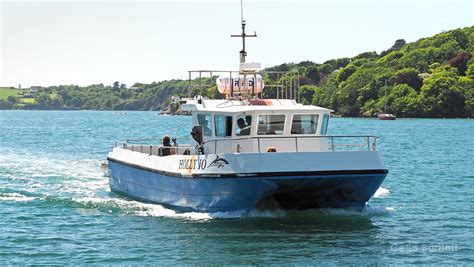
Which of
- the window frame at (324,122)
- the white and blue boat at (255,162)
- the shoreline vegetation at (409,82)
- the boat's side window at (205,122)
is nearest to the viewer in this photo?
the white and blue boat at (255,162)

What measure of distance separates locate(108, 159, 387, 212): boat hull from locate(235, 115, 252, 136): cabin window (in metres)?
1.93

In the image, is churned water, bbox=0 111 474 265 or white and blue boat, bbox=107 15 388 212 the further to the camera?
white and blue boat, bbox=107 15 388 212

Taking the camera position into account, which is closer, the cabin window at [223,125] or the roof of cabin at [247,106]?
the roof of cabin at [247,106]

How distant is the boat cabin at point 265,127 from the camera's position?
78.6 feet

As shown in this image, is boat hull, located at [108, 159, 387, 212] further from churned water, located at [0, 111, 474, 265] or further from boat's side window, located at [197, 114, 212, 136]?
boat's side window, located at [197, 114, 212, 136]

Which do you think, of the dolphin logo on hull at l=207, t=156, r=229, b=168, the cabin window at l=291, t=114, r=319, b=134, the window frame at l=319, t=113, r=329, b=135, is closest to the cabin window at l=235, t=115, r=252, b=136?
the cabin window at l=291, t=114, r=319, b=134

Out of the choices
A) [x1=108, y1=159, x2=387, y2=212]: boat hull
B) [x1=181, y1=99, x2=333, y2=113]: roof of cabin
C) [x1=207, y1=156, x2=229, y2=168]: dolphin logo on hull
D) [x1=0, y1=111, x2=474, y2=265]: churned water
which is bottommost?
[x1=0, y1=111, x2=474, y2=265]: churned water

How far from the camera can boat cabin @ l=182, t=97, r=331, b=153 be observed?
23969mm

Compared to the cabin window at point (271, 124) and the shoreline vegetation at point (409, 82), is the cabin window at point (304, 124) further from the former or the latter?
the shoreline vegetation at point (409, 82)

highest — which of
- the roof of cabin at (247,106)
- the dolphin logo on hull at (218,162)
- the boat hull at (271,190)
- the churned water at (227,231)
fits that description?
the roof of cabin at (247,106)

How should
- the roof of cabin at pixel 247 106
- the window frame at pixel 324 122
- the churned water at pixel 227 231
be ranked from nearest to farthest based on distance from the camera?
the churned water at pixel 227 231
the roof of cabin at pixel 247 106
the window frame at pixel 324 122

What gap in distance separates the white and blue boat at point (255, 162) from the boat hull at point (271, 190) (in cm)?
3

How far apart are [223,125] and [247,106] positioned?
0.87 meters

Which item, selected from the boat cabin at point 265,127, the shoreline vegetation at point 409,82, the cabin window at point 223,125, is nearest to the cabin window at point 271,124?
the boat cabin at point 265,127
